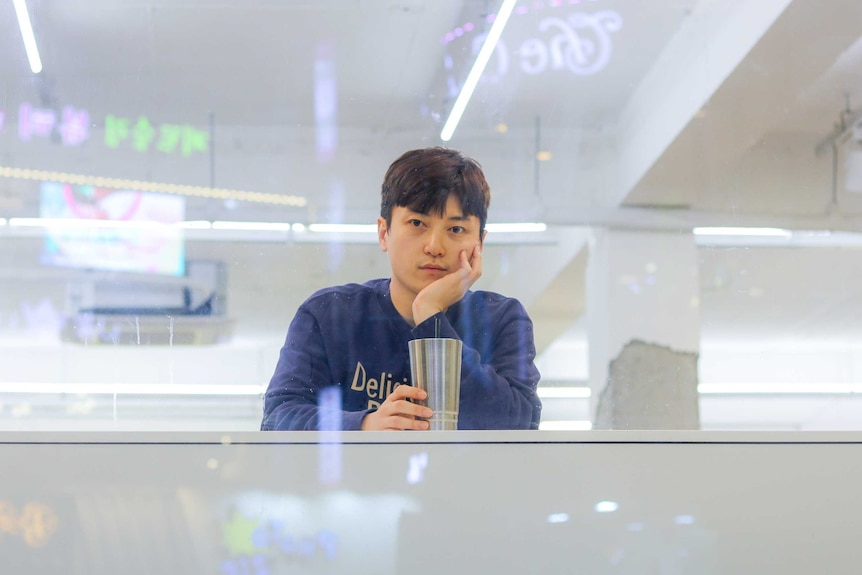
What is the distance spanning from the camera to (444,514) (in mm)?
502

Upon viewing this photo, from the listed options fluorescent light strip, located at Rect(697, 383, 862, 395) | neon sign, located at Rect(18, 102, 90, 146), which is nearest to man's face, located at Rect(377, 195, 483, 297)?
neon sign, located at Rect(18, 102, 90, 146)

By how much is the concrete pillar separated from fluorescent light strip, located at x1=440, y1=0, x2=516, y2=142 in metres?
0.88

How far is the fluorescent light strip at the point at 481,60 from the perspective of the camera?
1.83 meters

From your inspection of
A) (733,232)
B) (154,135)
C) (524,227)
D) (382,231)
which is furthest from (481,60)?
(382,231)

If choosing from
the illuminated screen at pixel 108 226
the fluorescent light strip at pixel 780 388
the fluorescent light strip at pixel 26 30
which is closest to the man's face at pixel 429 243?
the fluorescent light strip at pixel 26 30

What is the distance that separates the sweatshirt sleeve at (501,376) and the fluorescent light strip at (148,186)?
1.29 m

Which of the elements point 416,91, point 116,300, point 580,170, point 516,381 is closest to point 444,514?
point 516,381

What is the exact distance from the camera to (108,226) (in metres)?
2.58

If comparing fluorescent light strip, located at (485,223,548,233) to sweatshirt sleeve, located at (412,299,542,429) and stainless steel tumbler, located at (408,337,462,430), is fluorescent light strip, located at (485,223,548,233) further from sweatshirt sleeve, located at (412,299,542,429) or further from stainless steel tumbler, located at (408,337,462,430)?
stainless steel tumbler, located at (408,337,462,430)

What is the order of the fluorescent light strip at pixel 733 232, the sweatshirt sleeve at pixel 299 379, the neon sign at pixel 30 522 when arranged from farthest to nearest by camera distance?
1. the fluorescent light strip at pixel 733 232
2. the sweatshirt sleeve at pixel 299 379
3. the neon sign at pixel 30 522

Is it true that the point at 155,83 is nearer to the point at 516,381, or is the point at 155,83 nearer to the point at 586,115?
the point at 586,115

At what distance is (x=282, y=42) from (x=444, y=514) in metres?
1.61

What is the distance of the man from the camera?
29.5 inches

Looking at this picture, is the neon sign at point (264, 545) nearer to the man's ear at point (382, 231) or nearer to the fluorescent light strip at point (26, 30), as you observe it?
the man's ear at point (382, 231)
